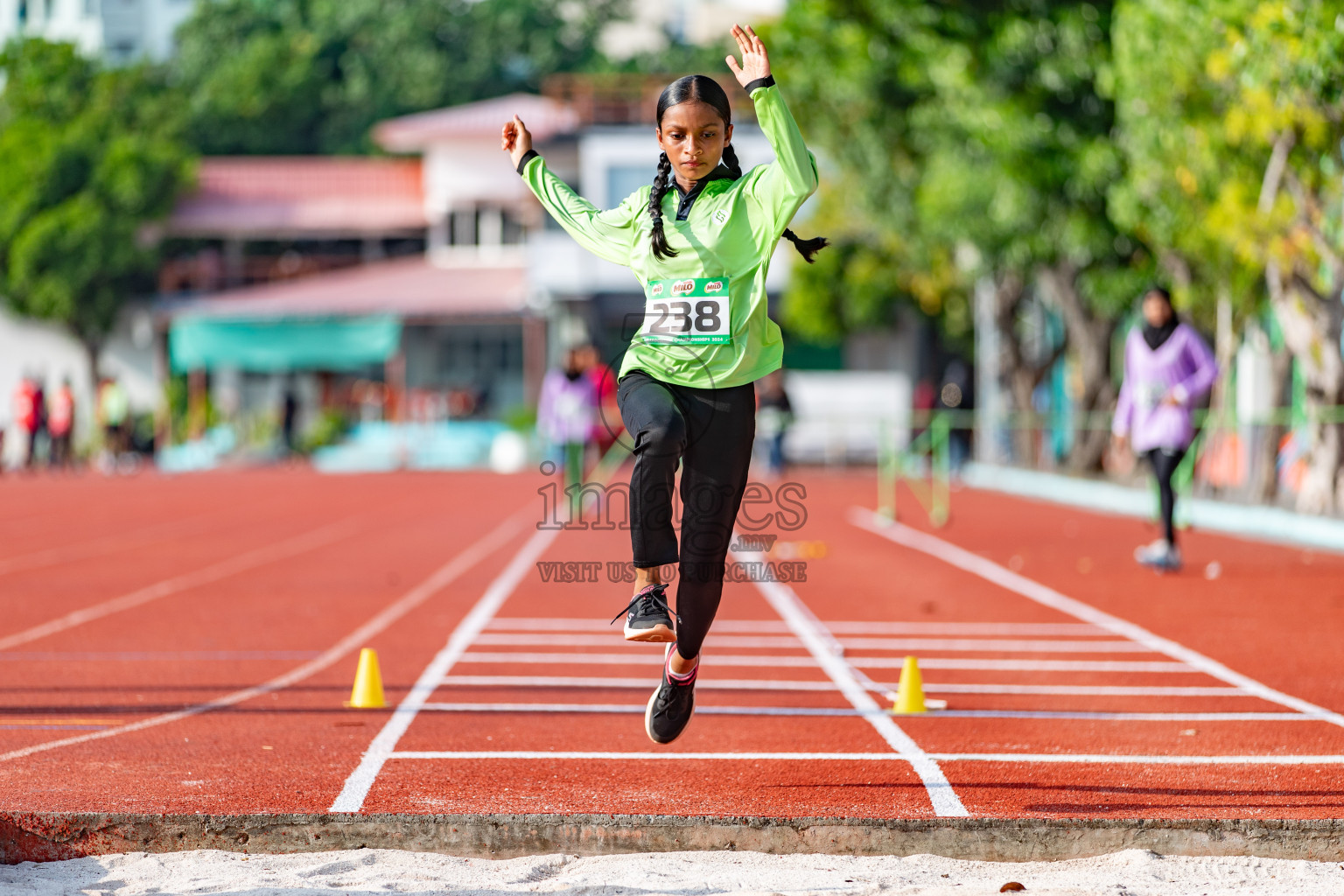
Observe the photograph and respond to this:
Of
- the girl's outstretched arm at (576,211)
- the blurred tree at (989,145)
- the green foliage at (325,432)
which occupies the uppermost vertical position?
the blurred tree at (989,145)

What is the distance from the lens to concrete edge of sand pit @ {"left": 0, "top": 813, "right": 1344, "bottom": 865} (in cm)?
496

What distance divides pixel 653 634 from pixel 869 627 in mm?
5376

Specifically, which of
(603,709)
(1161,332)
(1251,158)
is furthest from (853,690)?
(1251,158)

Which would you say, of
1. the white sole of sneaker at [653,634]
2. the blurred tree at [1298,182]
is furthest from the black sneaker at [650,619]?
the blurred tree at [1298,182]

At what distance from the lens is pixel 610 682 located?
8148 millimetres

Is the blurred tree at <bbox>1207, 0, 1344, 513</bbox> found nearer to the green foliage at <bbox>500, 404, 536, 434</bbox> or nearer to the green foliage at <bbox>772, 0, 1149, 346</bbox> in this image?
the green foliage at <bbox>772, 0, 1149, 346</bbox>

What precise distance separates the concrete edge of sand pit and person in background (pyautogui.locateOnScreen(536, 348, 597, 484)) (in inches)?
550

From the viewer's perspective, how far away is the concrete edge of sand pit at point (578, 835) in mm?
4961

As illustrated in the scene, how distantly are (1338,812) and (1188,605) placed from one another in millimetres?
6448

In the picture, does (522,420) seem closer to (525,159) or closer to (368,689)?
(368,689)

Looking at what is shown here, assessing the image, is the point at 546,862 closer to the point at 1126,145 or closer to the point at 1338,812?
the point at 1338,812

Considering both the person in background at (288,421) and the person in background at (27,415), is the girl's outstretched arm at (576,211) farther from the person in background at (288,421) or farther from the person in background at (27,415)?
the person in background at (288,421)

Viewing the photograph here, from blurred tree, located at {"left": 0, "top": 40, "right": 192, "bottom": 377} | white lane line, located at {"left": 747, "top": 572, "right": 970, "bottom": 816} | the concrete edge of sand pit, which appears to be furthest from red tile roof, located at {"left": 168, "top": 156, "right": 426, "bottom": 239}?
the concrete edge of sand pit

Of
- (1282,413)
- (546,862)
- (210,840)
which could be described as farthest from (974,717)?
(1282,413)
